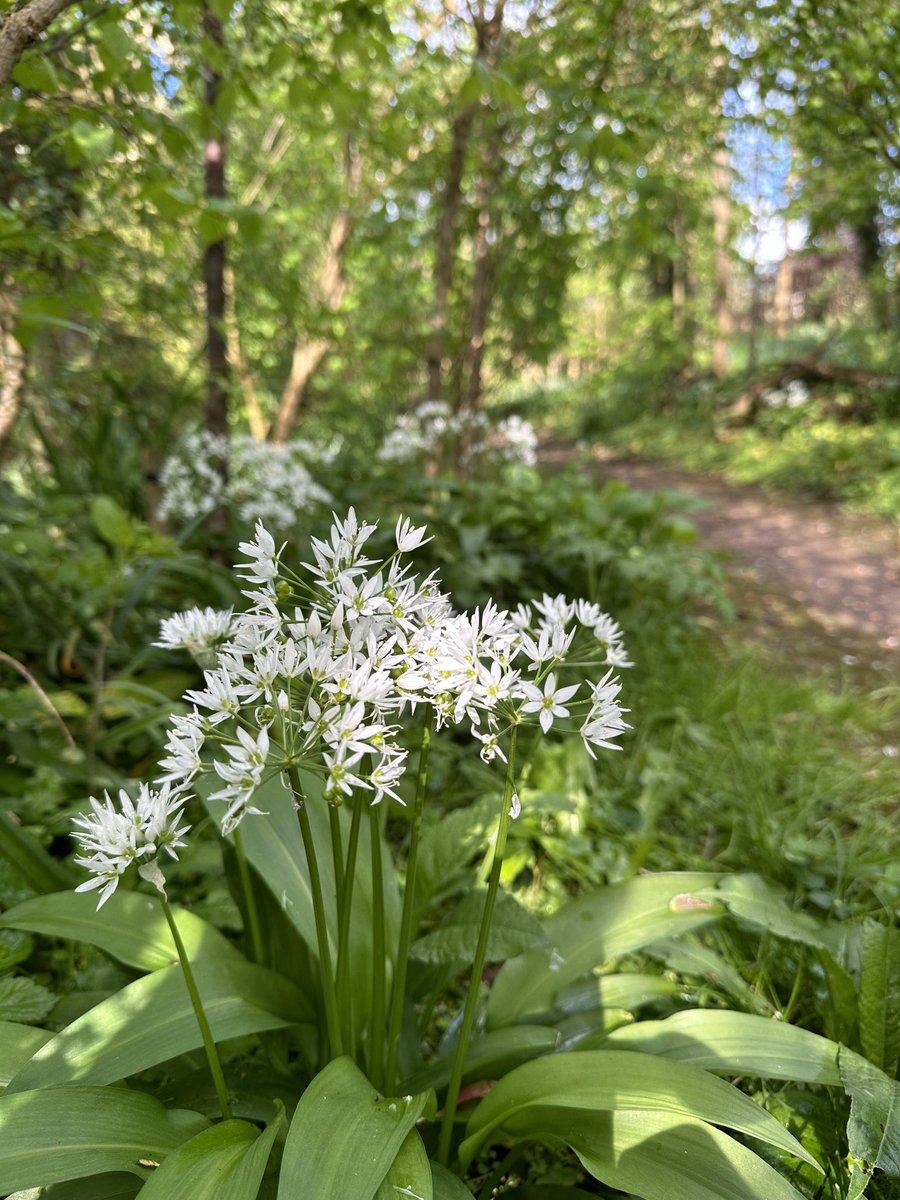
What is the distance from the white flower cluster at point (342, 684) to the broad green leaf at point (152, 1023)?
32 cm

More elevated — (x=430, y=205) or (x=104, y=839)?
(x=430, y=205)

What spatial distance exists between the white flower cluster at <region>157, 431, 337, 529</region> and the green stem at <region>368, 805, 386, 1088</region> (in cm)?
211

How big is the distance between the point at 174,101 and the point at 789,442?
911cm

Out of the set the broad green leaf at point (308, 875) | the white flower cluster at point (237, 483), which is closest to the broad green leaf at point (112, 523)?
the white flower cluster at point (237, 483)

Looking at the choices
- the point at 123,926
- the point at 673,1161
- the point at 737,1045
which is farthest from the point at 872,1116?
the point at 123,926

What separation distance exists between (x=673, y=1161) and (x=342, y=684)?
801 mm

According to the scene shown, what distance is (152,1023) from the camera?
1007mm

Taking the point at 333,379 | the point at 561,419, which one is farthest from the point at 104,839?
the point at 561,419

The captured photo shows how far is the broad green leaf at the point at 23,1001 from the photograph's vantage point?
111 cm

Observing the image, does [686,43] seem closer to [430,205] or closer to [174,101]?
[430,205]

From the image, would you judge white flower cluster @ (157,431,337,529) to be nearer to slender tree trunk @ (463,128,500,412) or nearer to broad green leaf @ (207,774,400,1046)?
slender tree trunk @ (463,128,500,412)

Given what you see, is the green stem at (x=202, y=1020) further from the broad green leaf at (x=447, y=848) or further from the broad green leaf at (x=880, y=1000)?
the broad green leaf at (x=880, y=1000)

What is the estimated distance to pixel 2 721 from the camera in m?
2.04

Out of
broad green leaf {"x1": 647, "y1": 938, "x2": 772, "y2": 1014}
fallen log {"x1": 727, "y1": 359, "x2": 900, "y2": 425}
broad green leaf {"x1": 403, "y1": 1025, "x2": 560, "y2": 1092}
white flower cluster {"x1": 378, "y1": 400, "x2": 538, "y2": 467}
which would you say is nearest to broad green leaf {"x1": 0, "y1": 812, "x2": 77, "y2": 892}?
broad green leaf {"x1": 403, "y1": 1025, "x2": 560, "y2": 1092}
